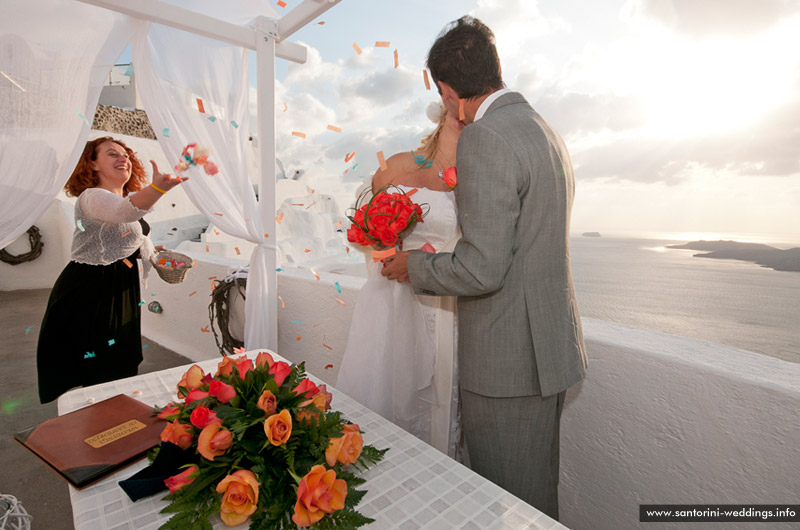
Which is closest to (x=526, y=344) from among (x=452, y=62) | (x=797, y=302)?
(x=452, y=62)

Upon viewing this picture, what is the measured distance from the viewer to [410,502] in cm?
90

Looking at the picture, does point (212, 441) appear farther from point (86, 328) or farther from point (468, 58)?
point (86, 328)

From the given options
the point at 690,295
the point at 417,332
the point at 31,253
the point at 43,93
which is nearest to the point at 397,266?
the point at 417,332

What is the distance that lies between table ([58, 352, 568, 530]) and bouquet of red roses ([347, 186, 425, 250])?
651mm

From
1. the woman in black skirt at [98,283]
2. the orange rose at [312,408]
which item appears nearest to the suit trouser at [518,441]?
the orange rose at [312,408]

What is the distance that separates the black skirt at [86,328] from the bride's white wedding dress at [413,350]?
1483 millimetres

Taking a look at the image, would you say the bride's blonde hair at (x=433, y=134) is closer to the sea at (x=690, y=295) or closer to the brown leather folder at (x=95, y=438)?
the sea at (x=690, y=295)

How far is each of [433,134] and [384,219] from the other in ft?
1.60

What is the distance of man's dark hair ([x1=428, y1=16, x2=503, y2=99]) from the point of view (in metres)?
1.27

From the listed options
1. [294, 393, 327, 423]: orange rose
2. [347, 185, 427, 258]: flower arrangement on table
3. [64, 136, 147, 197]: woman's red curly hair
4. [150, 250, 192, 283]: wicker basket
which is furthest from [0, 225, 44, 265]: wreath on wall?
[294, 393, 327, 423]: orange rose

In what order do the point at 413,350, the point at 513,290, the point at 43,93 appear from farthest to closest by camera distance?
the point at 43,93 < the point at 413,350 < the point at 513,290

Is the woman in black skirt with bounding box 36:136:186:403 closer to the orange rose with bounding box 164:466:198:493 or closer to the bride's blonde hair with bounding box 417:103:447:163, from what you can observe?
the bride's blonde hair with bounding box 417:103:447:163

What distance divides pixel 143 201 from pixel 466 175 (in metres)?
1.69

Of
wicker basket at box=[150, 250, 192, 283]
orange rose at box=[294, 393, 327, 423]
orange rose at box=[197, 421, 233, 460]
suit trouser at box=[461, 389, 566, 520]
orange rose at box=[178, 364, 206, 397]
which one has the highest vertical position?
wicker basket at box=[150, 250, 192, 283]
